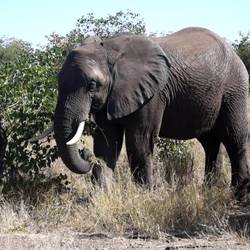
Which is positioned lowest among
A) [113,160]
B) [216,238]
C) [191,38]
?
[216,238]

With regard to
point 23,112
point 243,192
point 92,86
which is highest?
point 92,86

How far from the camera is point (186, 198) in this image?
7.46m

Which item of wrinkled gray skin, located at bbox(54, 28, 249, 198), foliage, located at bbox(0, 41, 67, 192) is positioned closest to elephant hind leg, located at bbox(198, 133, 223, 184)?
wrinkled gray skin, located at bbox(54, 28, 249, 198)

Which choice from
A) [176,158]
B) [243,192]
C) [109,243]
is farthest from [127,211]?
[176,158]

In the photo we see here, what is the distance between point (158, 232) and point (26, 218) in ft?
5.09

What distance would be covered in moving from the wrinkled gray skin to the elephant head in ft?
0.04

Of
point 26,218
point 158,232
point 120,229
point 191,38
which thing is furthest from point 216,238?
point 191,38

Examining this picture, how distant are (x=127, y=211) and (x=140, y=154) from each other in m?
1.00

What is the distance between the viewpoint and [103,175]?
7988mm

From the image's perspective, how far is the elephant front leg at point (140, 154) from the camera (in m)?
8.03

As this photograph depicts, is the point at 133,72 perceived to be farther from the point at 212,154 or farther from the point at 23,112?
the point at 212,154

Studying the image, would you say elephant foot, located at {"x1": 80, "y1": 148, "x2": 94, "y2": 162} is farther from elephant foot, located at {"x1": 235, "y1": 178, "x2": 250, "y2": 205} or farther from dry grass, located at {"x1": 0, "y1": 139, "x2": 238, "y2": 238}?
elephant foot, located at {"x1": 235, "y1": 178, "x2": 250, "y2": 205}

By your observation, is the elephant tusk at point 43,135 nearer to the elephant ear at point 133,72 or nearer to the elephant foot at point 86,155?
the elephant foot at point 86,155

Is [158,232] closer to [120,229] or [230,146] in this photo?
[120,229]
